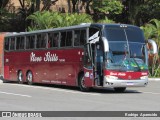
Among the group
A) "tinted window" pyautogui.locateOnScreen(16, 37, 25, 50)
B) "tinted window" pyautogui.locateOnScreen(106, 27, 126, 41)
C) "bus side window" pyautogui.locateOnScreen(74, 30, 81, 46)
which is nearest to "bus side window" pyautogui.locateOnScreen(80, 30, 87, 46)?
"bus side window" pyautogui.locateOnScreen(74, 30, 81, 46)

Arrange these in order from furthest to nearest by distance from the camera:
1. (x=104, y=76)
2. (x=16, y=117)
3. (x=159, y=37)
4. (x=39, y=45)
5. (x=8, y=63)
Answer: (x=159, y=37) → (x=8, y=63) → (x=39, y=45) → (x=104, y=76) → (x=16, y=117)

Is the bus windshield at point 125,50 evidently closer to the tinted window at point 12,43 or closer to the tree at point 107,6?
the tinted window at point 12,43

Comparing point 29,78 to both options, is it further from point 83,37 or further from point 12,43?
point 83,37

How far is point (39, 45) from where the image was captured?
2814cm

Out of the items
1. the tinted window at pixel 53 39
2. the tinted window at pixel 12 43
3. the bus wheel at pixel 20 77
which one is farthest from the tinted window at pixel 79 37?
the tinted window at pixel 12 43

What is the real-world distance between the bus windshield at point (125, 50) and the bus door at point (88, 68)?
1179 mm

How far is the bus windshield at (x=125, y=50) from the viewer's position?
2199cm

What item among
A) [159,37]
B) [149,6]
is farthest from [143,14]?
[159,37]

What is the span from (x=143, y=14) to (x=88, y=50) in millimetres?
31548

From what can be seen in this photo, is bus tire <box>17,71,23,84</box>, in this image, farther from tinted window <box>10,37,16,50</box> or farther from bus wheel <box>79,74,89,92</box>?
bus wheel <box>79,74,89,92</box>

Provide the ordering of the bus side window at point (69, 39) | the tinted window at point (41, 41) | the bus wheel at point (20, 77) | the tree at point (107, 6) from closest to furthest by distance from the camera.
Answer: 1. the bus side window at point (69, 39)
2. the tinted window at point (41, 41)
3. the bus wheel at point (20, 77)
4. the tree at point (107, 6)

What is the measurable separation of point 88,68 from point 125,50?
206 cm

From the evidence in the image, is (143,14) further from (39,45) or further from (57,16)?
(39,45)

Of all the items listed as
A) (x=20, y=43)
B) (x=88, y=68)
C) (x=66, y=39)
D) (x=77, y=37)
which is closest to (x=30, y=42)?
(x=20, y=43)
